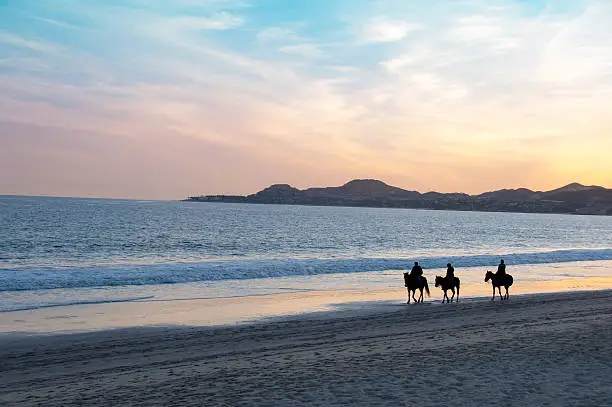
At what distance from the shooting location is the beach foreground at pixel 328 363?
31.1 ft

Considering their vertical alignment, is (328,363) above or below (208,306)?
above

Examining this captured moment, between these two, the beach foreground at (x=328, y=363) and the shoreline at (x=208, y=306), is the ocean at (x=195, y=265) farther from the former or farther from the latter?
the beach foreground at (x=328, y=363)

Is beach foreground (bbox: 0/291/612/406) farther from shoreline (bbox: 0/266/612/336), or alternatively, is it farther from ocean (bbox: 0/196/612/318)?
ocean (bbox: 0/196/612/318)

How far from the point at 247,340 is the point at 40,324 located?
6655mm

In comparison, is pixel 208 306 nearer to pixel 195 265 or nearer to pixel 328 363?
pixel 328 363

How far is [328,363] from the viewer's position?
39.0 feet

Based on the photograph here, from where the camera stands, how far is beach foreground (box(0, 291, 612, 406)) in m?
9.49

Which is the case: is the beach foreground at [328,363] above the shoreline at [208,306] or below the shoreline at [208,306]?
above

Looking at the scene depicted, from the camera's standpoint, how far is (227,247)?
196 ft

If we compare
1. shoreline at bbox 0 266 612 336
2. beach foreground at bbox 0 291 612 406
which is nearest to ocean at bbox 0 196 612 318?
shoreline at bbox 0 266 612 336

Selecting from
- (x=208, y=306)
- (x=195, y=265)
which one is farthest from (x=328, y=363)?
(x=195, y=265)

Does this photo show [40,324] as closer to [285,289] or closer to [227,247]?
[285,289]

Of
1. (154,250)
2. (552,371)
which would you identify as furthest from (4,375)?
(154,250)

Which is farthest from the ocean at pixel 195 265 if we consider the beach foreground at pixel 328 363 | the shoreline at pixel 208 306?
the beach foreground at pixel 328 363
